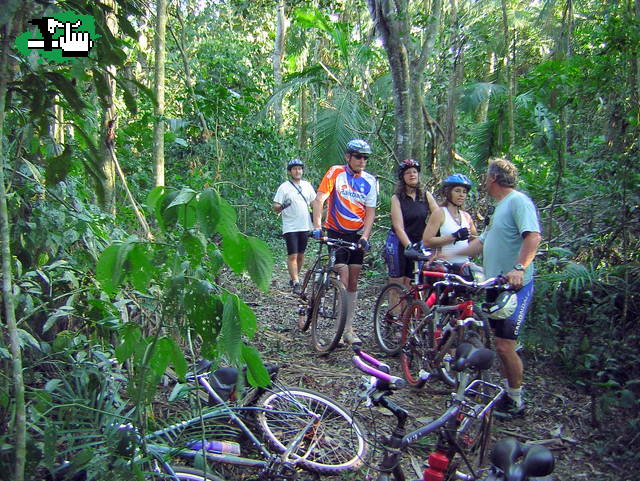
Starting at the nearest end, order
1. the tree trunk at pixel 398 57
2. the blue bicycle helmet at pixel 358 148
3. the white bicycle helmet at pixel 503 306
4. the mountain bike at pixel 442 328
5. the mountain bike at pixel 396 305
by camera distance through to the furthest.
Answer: the white bicycle helmet at pixel 503 306 < the mountain bike at pixel 442 328 < the mountain bike at pixel 396 305 < the blue bicycle helmet at pixel 358 148 < the tree trunk at pixel 398 57

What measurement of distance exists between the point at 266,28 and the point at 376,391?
57.6 ft

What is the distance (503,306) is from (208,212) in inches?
124

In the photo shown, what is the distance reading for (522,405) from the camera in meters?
4.77

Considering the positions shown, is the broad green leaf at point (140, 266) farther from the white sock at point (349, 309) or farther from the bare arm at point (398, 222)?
the bare arm at point (398, 222)

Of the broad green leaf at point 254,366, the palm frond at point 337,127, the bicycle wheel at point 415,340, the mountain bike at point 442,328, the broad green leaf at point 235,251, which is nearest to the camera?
the broad green leaf at point 235,251

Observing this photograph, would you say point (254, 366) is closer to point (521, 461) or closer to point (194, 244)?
point (194, 244)

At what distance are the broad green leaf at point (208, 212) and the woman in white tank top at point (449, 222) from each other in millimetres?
3756

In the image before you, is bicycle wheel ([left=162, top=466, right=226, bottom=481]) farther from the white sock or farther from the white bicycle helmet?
the white sock

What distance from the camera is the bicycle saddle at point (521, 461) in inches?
82.4

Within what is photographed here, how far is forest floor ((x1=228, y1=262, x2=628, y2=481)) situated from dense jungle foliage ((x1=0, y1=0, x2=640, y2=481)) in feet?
0.51

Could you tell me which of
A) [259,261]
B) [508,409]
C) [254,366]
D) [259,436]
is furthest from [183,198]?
[508,409]

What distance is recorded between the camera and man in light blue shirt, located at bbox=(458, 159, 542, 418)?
14.4 feet

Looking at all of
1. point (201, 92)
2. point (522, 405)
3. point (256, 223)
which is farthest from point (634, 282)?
point (256, 223)

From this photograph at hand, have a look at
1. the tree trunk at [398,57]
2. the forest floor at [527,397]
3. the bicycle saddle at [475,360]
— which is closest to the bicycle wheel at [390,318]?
the forest floor at [527,397]
